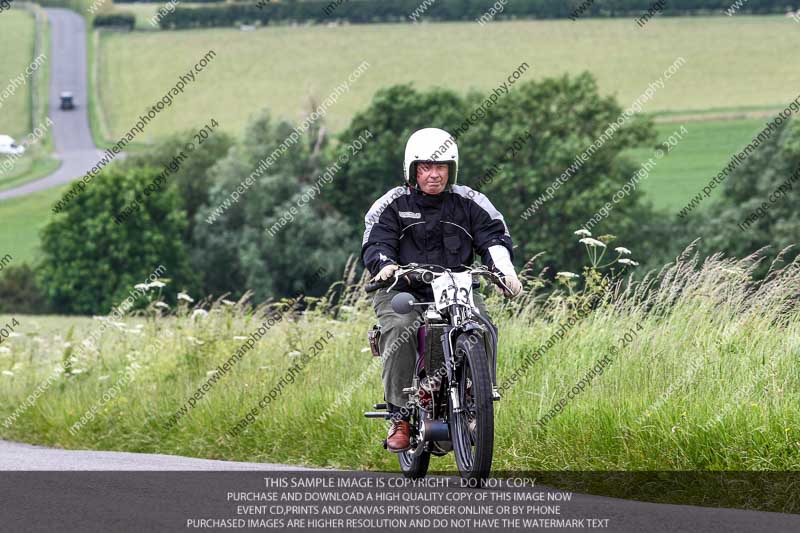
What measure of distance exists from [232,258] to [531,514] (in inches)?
2504

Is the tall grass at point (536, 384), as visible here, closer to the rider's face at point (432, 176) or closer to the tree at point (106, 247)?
the rider's face at point (432, 176)

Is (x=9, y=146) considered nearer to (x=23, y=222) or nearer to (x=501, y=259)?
(x=23, y=222)

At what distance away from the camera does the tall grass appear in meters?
7.54

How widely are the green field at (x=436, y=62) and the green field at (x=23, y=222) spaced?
9651 mm

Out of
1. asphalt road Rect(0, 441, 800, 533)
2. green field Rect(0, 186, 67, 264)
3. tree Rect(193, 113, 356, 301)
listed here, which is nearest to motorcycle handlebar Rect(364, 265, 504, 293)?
asphalt road Rect(0, 441, 800, 533)

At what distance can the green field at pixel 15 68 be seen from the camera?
289ft

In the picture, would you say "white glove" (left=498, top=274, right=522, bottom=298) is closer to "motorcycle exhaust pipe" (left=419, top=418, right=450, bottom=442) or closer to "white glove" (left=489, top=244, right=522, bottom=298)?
"white glove" (left=489, top=244, right=522, bottom=298)

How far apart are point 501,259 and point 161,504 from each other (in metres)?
2.51

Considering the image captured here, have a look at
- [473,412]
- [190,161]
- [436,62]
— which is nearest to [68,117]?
[190,161]

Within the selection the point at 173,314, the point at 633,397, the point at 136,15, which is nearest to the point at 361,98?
the point at 136,15

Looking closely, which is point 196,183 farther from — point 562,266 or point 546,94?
point 562,266

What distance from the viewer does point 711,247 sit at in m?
51.2

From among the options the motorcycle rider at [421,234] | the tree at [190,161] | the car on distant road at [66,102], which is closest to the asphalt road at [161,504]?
the motorcycle rider at [421,234]

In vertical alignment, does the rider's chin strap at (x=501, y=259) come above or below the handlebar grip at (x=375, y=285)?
above
